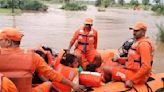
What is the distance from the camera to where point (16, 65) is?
12.2 ft

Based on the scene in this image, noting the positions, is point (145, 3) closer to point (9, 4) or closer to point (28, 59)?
point (9, 4)

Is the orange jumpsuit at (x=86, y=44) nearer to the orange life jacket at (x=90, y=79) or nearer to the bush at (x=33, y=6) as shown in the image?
the orange life jacket at (x=90, y=79)

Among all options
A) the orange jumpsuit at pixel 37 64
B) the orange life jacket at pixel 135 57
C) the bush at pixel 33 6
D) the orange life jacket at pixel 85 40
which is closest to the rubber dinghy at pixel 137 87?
the orange life jacket at pixel 135 57

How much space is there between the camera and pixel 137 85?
5531 mm

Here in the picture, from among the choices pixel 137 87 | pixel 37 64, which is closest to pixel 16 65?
pixel 37 64

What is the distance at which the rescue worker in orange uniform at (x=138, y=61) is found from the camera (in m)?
5.34

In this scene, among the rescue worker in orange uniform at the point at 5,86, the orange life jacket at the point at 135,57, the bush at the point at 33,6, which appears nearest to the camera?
the rescue worker in orange uniform at the point at 5,86

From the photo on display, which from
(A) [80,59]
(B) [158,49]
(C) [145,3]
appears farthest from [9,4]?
(C) [145,3]

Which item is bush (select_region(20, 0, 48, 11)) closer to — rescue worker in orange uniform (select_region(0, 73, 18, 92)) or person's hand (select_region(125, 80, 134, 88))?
person's hand (select_region(125, 80, 134, 88))

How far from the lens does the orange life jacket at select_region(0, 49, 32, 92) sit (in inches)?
147

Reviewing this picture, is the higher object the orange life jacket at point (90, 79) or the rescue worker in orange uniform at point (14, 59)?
the rescue worker in orange uniform at point (14, 59)

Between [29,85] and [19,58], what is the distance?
29 cm

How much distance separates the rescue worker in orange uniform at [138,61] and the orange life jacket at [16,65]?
6.63ft

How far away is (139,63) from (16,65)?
2.20 m
